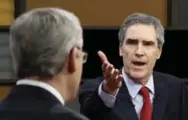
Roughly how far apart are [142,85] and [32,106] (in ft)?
5.57

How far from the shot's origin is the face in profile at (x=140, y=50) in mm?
4234

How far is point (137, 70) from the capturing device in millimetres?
4207

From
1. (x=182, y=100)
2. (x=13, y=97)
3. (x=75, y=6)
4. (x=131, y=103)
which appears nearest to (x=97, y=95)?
(x=131, y=103)

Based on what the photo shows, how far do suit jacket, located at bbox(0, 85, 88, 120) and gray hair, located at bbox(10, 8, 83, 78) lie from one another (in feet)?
0.24

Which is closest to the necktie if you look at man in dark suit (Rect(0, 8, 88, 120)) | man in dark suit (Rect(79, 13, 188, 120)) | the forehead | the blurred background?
man in dark suit (Rect(79, 13, 188, 120))

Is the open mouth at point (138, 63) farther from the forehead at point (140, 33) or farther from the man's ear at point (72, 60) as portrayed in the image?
the man's ear at point (72, 60)

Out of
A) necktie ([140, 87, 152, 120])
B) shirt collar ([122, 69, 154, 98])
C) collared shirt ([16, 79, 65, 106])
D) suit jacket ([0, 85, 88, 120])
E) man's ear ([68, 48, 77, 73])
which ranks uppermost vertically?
man's ear ([68, 48, 77, 73])

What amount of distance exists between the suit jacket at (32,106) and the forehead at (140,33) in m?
1.65

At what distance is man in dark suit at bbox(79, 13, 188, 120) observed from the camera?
4.17 m

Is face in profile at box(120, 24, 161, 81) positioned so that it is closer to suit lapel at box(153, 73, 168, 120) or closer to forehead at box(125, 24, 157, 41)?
forehead at box(125, 24, 157, 41)

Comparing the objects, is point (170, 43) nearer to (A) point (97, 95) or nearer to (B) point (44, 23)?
(A) point (97, 95)

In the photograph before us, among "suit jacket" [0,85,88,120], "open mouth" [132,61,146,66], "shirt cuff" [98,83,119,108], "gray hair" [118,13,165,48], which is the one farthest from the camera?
"gray hair" [118,13,165,48]

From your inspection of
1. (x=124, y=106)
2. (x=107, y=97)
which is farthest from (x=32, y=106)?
(x=124, y=106)

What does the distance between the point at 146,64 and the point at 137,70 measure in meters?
0.08
